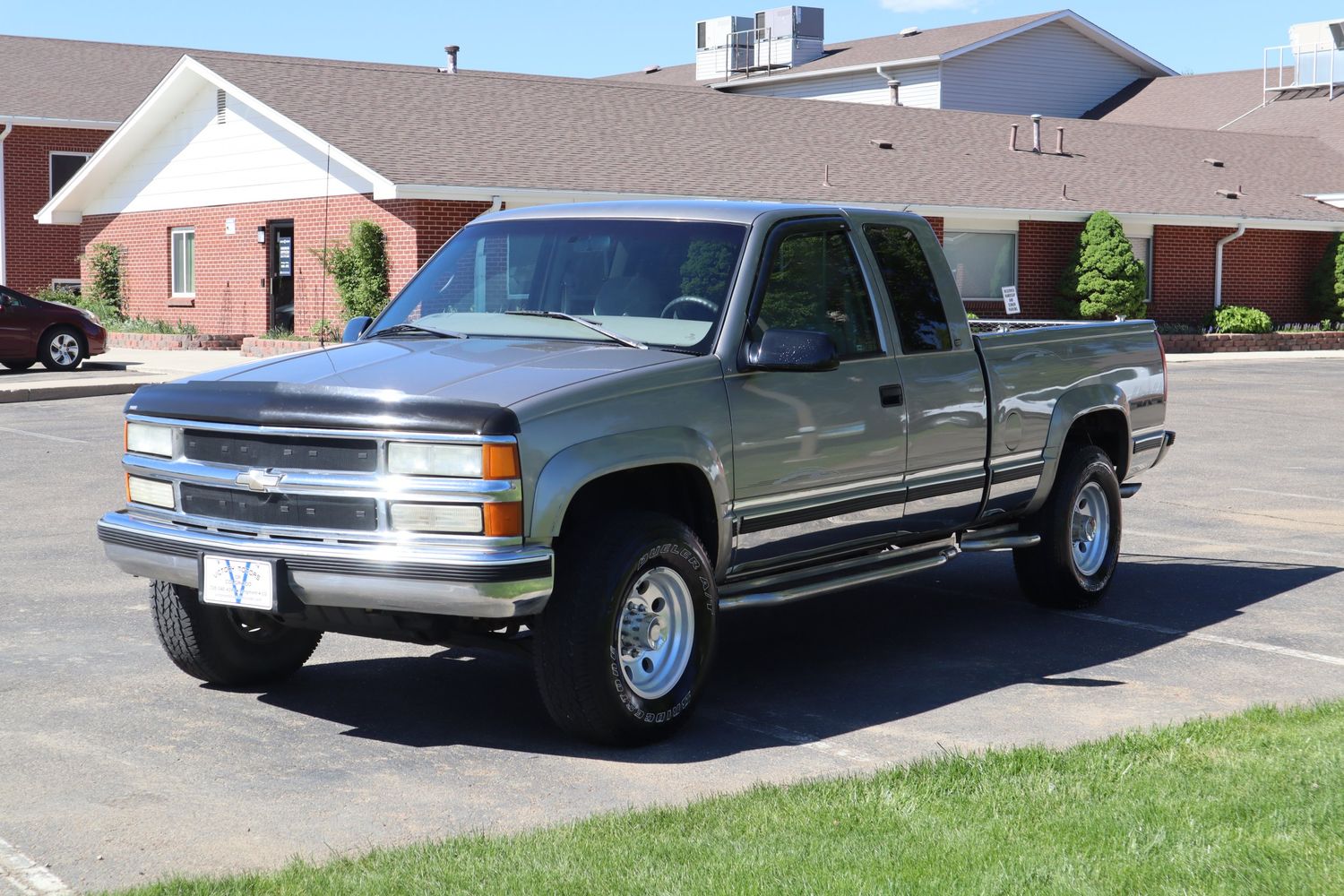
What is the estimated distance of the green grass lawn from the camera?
446 cm

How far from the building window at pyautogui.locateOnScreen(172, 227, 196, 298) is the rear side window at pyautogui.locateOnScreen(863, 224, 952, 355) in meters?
28.3

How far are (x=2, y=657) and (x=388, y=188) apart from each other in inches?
747

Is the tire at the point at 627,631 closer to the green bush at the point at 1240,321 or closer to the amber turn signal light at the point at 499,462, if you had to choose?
the amber turn signal light at the point at 499,462

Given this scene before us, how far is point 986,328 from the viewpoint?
1072cm

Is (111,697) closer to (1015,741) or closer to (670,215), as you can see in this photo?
(670,215)

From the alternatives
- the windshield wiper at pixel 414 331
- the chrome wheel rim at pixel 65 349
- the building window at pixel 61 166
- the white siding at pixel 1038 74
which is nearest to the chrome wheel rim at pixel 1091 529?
the windshield wiper at pixel 414 331

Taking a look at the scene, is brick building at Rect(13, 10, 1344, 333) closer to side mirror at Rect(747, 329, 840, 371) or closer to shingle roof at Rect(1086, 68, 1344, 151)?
shingle roof at Rect(1086, 68, 1344, 151)

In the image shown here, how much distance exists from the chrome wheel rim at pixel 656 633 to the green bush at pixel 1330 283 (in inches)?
1418

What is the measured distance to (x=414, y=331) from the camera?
7191 mm

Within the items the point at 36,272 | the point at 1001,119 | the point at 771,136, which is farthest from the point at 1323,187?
the point at 36,272

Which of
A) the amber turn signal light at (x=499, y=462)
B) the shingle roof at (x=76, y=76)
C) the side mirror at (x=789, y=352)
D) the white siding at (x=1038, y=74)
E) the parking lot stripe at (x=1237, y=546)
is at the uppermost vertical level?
the white siding at (x=1038, y=74)

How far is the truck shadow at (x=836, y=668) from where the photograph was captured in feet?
21.1

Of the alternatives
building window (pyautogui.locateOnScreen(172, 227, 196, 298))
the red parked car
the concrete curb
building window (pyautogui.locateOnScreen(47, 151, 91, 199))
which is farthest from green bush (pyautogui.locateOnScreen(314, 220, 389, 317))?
building window (pyautogui.locateOnScreen(47, 151, 91, 199))

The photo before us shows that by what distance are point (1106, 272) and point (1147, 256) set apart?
11.1 ft
